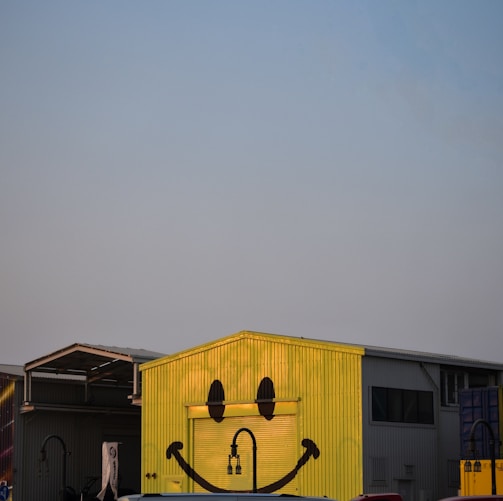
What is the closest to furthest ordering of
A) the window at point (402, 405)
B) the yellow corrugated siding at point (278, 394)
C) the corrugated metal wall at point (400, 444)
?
1. the corrugated metal wall at point (400, 444)
2. the yellow corrugated siding at point (278, 394)
3. the window at point (402, 405)

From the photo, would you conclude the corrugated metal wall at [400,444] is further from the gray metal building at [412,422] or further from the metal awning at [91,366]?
the metal awning at [91,366]

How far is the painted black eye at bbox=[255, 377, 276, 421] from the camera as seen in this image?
44625 mm

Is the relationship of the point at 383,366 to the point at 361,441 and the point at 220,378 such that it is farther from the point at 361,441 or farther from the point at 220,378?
the point at 220,378

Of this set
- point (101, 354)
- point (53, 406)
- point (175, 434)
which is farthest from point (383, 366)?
point (53, 406)

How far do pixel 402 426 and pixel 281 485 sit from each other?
18.0ft

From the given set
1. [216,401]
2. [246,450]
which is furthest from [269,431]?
[216,401]

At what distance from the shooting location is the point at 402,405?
43656 millimetres

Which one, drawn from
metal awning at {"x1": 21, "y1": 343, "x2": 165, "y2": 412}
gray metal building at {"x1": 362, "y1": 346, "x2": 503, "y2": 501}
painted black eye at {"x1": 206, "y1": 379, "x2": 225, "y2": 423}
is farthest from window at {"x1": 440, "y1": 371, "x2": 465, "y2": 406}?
metal awning at {"x1": 21, "y1": 343, "x2": 165, "y2": 412}

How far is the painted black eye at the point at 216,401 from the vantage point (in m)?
46.6

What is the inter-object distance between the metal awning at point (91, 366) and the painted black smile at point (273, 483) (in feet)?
12.1

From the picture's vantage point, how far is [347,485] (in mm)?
41156

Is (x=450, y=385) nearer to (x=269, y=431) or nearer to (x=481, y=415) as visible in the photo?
(x=481, y=415)

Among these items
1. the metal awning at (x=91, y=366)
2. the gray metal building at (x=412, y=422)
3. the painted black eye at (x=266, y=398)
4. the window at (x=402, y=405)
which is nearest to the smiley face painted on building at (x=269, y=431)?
the painted black eye at (x=266, y=398)

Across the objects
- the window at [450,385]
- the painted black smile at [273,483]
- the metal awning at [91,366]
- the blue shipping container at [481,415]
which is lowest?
the painted black smile at [273,483]
